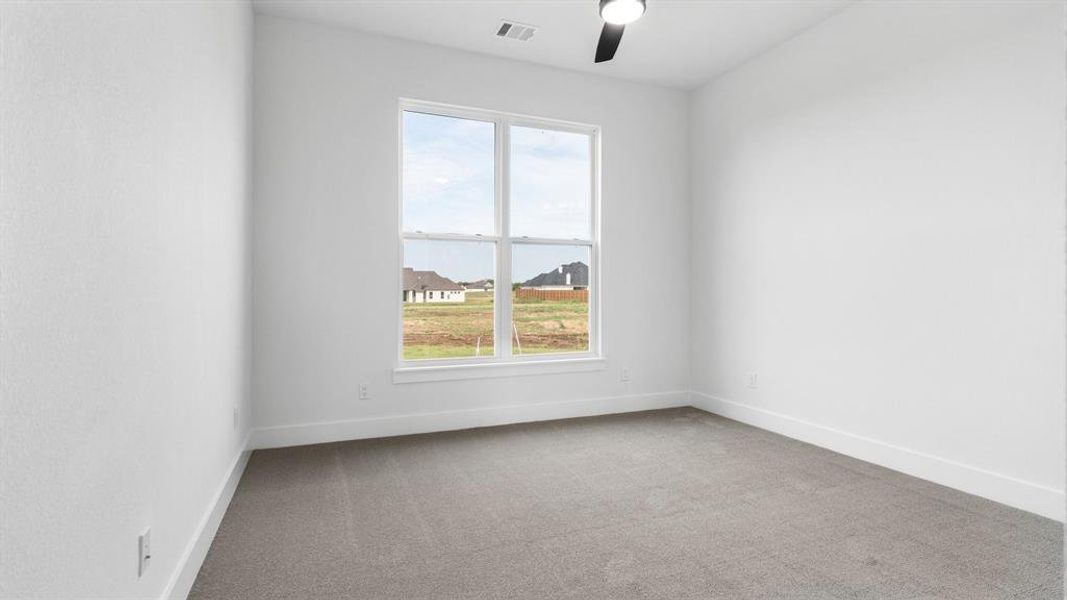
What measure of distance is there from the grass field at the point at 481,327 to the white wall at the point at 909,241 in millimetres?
1314

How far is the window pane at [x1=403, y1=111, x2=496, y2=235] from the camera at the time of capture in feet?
13.2

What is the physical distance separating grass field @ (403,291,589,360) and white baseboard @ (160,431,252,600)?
1.49 m

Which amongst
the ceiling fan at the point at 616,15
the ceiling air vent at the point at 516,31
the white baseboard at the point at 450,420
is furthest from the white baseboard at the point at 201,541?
the ceiling air vent at the point at 516,31

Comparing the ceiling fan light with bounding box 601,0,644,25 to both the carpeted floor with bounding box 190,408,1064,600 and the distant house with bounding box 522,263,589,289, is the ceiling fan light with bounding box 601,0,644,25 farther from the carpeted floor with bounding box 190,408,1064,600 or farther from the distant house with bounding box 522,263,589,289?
the carpeted floor with bounding box 190,408,1064,600

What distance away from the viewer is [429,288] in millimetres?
4047

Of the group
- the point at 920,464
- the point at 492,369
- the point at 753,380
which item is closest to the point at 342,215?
the point at 492,369

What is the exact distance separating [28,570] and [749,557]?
2144 mm

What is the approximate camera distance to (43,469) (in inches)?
36.0

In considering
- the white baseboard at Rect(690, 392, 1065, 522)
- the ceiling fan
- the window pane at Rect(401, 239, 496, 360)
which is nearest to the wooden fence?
the window pane at Rect(401, 239, 496, 360)

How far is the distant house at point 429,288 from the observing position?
3.98 meters

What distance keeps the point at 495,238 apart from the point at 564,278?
0.71 meters

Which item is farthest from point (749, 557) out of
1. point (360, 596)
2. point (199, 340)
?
point (199, 340)

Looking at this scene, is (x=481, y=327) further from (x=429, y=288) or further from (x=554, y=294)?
(x=554, y=294)

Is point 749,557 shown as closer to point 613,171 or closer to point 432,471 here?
point 432,471
